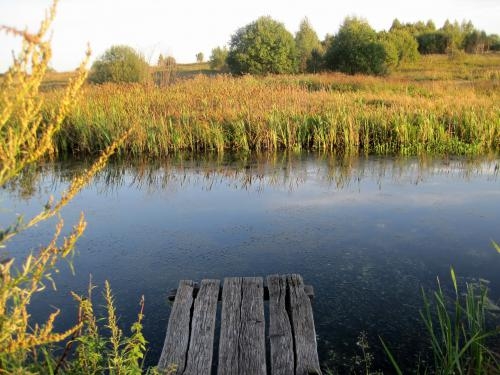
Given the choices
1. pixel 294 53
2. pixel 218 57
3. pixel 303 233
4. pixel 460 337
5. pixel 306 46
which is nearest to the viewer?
→ pixel 460 337

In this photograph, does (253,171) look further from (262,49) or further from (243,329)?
(262,49)

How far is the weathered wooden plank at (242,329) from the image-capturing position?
2676mm

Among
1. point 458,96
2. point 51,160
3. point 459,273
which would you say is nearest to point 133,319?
point 459,273

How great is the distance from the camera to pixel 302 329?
2961mm

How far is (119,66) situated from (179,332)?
18.6m

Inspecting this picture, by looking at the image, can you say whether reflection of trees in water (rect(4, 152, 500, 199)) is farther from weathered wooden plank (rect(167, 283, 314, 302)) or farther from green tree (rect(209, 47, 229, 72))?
green tree (rect(209, 47, 229, 72))

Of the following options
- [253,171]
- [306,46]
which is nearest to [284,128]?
[253,171]

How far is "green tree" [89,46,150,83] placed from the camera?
19312 millimetres

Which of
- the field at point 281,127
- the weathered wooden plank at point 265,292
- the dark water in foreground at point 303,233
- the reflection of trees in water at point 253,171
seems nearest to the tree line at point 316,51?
the field at point 281,127

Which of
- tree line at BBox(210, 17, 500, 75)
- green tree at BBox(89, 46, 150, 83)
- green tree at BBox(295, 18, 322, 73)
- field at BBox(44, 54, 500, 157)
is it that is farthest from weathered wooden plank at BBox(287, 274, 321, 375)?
green tree at BBox(295, 18, 322, 73)

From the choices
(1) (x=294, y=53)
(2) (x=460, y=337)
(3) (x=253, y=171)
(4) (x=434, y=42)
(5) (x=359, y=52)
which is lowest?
(2) (x=460, y=337)

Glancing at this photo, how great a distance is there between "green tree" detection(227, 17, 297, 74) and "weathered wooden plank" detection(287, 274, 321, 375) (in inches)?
947

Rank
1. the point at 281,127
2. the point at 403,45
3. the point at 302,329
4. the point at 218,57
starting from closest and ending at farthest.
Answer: the point at 302,329 → the point at 281,127 → the point at 403,45 → the point at 218,57

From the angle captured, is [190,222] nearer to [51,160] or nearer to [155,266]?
[155,266]
